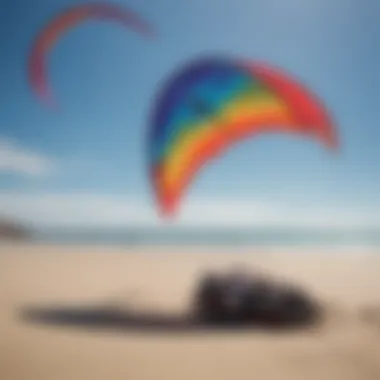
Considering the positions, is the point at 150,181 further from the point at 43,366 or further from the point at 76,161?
the point at 43,366

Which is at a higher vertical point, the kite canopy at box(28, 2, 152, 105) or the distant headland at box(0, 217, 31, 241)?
the kite canopy at box(28, 2, 152, 105)

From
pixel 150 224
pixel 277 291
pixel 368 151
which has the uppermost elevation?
pixel 368 151

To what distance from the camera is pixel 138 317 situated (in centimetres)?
106

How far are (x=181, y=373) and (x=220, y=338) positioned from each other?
0.08m

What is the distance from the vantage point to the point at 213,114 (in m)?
1.08

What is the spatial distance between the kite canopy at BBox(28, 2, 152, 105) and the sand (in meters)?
0.31

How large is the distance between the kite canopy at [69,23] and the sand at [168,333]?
31cm

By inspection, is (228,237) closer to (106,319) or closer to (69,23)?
(106,319)

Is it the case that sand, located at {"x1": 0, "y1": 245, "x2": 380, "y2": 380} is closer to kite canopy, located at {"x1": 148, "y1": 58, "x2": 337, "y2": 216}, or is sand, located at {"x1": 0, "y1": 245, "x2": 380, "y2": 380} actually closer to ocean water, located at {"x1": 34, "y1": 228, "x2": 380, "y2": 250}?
ocean water, located at {"x1": 34, "y1": 228, "x2": 380, "y2": 250}

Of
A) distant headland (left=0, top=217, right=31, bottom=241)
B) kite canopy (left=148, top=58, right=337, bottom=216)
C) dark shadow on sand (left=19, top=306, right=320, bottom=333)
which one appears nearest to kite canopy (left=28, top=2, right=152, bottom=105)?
kite canopy (left=148, top=58, right=337, bottom=216)

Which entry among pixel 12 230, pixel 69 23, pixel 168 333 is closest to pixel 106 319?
pixel 168 333

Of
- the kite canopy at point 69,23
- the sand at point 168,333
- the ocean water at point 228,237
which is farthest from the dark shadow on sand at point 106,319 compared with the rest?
the kite canopy at point 69,23

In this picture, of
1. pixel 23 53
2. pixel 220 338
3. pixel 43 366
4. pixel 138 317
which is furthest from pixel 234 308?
pixel 23 53

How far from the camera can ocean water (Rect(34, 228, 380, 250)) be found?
105 centimetres
